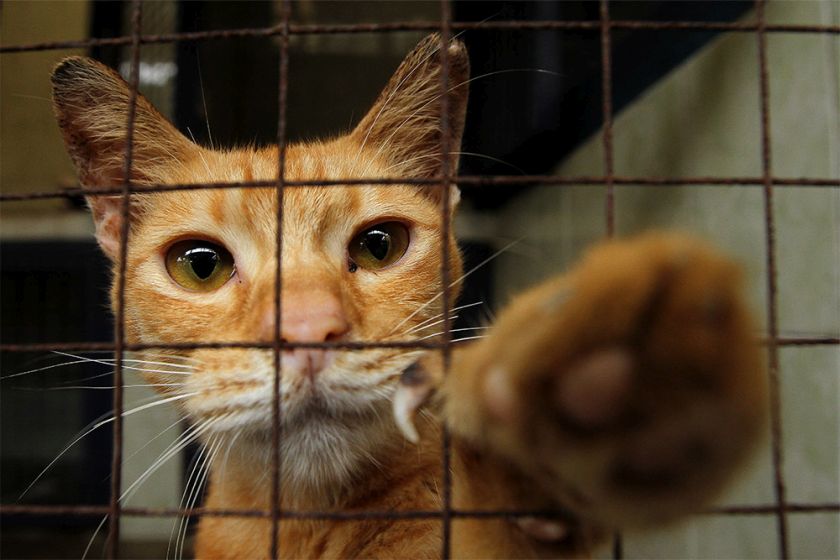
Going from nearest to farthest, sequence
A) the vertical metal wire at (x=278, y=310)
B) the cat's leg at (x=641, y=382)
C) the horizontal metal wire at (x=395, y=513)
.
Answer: the cat's leg at (x=641, y=382) → the horizontal metal wire at (x=395, y=513) → the vertical metal wire at (x=278, y=310)

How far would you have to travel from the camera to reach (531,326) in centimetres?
68

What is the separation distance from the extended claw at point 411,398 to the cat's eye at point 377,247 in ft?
2.31

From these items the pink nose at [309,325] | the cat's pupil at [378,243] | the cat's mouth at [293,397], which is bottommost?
the cat's mouth at [293,397]

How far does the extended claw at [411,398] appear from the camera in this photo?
938 mm

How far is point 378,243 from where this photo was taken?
167 centimetres

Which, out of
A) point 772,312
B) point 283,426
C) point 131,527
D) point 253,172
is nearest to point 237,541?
point 283,426

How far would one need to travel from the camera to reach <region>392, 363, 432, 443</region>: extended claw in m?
0.94

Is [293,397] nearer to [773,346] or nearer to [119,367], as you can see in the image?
[119,367]

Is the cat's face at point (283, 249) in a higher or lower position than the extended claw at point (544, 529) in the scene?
higher

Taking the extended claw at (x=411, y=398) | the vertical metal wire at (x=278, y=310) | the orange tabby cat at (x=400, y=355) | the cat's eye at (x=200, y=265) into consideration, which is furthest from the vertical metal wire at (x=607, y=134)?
the cat's eye at (x=200, y=265)

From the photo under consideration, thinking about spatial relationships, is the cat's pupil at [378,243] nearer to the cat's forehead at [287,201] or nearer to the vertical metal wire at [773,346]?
the cat's forehead at [287,201]

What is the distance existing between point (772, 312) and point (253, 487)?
1.14 metres

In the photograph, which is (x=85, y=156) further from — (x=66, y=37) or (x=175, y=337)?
(x=66, y=37)

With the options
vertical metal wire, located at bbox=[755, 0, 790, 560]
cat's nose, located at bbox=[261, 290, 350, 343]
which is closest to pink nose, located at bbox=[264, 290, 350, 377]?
cat's nose, located at bbox=[261, 290, 350, 343]
